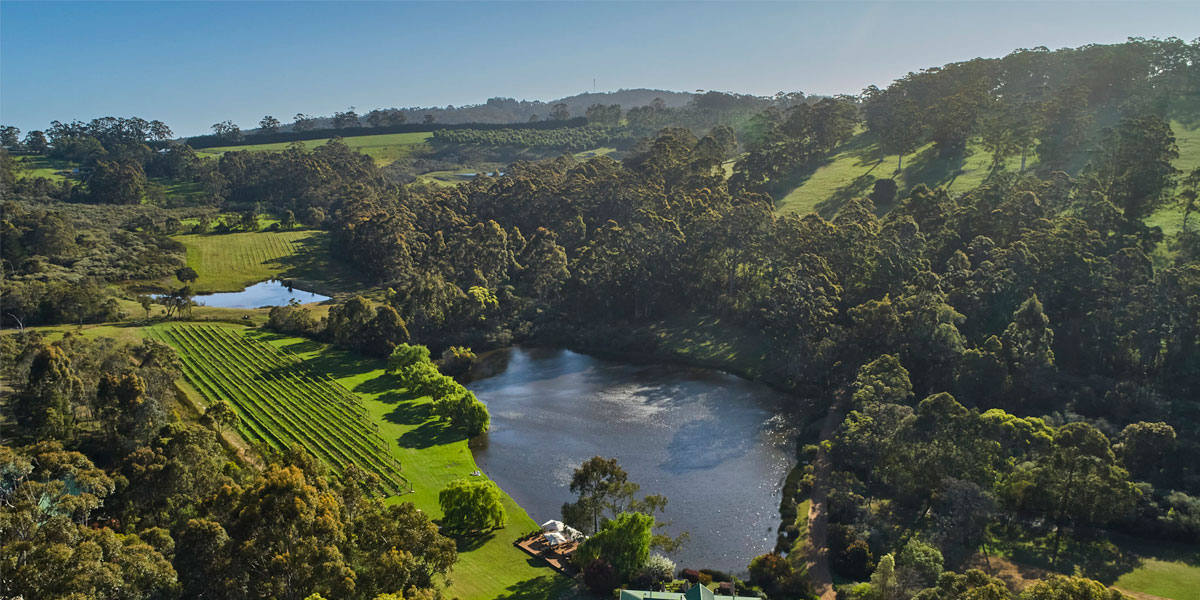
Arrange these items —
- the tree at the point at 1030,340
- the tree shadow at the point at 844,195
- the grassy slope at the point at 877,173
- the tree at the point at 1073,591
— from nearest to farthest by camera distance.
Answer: the tree at the point at 1073,591 → the tree at the point at 1030,340 → the grassy slope at the point at 877,173 → the tree shadow at the point at 844,195

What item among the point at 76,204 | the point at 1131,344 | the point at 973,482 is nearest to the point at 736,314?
the point at 1131,344

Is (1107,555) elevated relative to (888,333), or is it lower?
lower

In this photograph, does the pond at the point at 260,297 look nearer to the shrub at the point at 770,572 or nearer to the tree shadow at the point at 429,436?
the tree shadow at the point at 429,436

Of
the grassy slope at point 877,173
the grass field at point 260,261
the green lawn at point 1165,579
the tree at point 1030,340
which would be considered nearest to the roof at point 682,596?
the green lawn at point 1165,579

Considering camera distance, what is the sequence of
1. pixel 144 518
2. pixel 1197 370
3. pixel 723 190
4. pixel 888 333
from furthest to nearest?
pixel 723 190, pixel 888 333, pixel 1197 370, pixel 144 518

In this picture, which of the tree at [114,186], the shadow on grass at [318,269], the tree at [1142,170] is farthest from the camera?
the tree at [114,186]

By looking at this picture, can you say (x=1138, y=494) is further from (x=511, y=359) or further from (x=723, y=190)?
(x=723, y=190)

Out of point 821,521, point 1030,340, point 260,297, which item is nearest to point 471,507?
point 821,521
